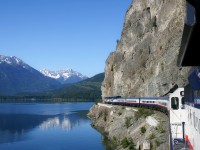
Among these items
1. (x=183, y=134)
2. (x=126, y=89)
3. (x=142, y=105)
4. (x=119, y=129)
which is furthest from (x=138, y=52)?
(x=183, y=134)

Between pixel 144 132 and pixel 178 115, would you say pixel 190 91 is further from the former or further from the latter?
pixel 144 132

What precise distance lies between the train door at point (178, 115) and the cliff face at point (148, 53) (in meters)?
38.9

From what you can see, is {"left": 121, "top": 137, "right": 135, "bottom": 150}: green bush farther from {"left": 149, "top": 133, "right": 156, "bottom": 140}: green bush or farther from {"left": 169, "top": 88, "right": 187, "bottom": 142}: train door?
{"left": 169, "top": 88, "right": 187, "bottom": 142}: train door

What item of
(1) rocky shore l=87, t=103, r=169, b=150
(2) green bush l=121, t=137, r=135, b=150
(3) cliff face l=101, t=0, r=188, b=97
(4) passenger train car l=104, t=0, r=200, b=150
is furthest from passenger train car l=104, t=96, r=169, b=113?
(4) passenger train car l=104, t=0, r=200, b=150

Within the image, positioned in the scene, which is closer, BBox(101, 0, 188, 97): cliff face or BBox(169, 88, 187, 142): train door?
BBox(169, 88, 187, 142): train door

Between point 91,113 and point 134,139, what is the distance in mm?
94073

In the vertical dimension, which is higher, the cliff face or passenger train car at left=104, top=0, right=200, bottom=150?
the cliff face

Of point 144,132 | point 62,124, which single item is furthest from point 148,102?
point 62,124

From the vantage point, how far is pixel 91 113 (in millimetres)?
141625

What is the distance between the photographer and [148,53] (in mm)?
106500

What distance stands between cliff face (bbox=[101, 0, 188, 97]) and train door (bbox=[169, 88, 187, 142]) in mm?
Result: 38897

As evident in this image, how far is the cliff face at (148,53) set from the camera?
8100 cm

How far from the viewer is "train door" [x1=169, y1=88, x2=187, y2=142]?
983 inches

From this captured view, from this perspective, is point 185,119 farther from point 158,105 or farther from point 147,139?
point 158,105
